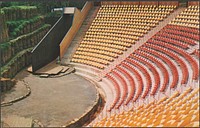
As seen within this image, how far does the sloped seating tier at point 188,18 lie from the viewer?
1492 centimetres

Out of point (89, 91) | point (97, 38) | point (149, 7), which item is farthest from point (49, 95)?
point (149, 7)

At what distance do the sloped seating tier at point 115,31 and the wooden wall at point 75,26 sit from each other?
1.03 meters

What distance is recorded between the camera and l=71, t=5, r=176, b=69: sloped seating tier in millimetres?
17484

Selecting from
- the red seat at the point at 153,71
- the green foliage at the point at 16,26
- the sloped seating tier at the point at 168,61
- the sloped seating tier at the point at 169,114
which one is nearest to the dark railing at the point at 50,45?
the green foliage at the point at 16,26

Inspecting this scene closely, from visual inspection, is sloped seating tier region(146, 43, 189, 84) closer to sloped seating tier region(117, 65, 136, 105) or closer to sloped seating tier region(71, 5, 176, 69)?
sloped seating tier region(117, 65, 136, 105)

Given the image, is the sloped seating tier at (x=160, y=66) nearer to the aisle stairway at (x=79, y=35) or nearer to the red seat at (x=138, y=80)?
the red seat at (x=138, y=80)

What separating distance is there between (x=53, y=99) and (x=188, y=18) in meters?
8.74

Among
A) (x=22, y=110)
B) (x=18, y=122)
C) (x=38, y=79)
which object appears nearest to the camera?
(x=18, y=122)

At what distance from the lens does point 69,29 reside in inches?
794

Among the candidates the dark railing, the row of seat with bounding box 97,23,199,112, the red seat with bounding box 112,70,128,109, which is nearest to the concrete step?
the red seat with bounding box 112,70,128,109

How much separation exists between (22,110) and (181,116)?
7.02 metres

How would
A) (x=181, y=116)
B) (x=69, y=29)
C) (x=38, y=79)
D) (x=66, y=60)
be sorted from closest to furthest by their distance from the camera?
(x=181, y=116) → (x=38, y=79) → (x=66, y=60) → (x=69, y=29)

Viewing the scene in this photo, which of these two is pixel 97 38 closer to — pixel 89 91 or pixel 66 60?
pixel 66 60

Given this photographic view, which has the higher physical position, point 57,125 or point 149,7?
point 149,7
